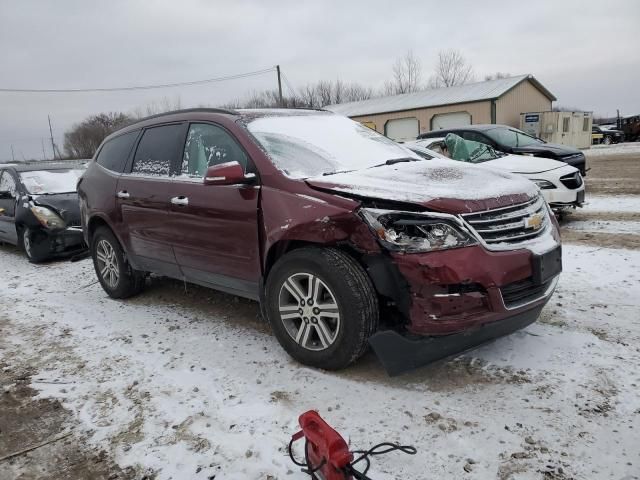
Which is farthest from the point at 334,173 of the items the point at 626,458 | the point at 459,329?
the point at 626,458

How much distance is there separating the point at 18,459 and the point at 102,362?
1.09 metres

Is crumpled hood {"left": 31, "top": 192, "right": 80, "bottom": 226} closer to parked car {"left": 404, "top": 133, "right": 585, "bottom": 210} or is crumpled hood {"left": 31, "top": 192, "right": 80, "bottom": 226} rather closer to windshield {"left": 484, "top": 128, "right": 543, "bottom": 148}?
parked car {"left": 404, "top": 133, "right": 585, "bottom": 210}

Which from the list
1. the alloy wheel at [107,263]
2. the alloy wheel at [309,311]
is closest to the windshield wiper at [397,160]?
the alloy wheel at [309,311]

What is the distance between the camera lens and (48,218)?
7.35m

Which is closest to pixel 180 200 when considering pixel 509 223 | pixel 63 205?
pixel 509 223

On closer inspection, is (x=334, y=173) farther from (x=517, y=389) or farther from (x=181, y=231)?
(x=517, y=389)

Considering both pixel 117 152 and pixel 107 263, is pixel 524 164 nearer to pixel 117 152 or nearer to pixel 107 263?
pixel 117 152

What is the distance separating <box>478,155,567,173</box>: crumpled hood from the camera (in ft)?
24.2

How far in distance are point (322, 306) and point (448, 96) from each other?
29.9m

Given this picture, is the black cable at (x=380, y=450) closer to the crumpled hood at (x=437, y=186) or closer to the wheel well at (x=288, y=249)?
the wheel well at (x=288, y=249)

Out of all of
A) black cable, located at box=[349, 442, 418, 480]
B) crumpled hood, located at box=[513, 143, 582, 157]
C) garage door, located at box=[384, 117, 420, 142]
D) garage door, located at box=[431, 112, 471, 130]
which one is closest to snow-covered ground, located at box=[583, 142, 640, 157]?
garage door, located at box=[431, 112, 471, 130]

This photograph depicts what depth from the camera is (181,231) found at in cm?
407

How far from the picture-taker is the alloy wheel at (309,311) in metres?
3.06

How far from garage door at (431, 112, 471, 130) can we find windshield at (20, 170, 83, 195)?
23.8 m
